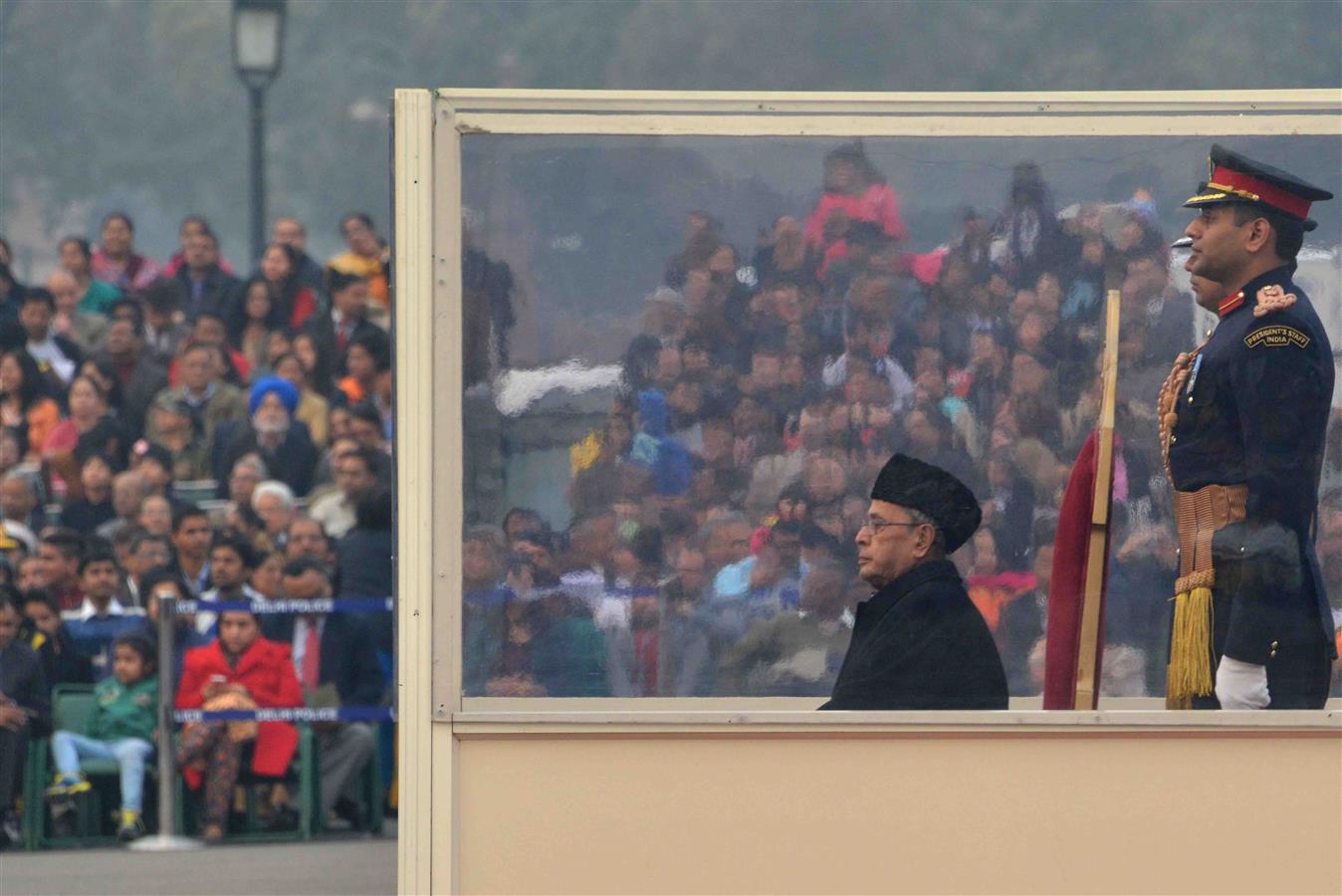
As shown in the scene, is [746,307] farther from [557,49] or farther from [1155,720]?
[557,49]

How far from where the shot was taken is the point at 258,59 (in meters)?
12.0

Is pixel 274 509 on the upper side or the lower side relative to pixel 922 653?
upper

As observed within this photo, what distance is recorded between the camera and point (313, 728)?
868 centimetres

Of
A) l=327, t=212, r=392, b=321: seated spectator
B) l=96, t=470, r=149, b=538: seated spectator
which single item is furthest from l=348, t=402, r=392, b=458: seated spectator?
l=96, t=470, r=149, b=538: seated spectator

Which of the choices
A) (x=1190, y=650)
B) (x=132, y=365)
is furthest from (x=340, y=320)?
(x=1190, y=650)

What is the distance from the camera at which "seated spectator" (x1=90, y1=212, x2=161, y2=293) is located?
1097cm

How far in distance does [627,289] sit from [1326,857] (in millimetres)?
1851

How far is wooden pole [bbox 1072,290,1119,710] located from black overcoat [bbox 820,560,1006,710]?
0.63ft

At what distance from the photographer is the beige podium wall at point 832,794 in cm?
442

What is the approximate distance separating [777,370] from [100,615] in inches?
200

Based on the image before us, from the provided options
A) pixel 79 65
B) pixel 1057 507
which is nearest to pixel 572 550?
pixel 1057 507

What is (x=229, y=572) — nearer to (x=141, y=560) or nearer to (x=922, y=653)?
(x=141, y=560)

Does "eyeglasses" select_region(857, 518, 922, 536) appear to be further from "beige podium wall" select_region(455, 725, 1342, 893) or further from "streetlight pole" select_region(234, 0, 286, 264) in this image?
"streetlight pole" select_region(234, 0, 286, 264)

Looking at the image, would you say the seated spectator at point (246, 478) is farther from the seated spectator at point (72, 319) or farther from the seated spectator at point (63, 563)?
the seated spectator at point (72, 319)
